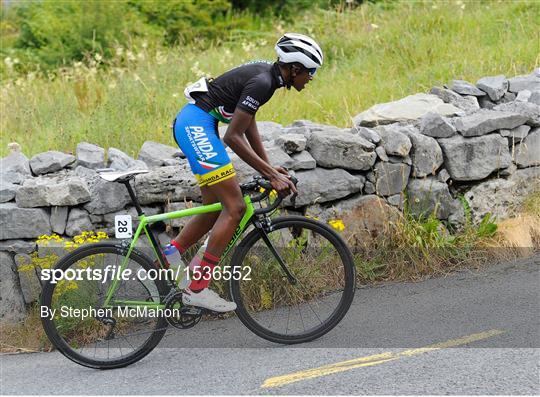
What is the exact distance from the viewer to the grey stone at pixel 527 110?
8.32 metres

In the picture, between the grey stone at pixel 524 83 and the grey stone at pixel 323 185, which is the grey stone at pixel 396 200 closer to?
the grey stone at pixel 323 185

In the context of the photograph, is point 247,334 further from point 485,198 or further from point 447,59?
point 447,59

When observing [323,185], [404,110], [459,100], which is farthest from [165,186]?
[459,100]

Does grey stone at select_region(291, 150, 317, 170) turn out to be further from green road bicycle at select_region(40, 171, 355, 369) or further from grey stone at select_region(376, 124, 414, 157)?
green road bicycle at select_region(40, 171, 355, 369)

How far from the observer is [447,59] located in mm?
10664

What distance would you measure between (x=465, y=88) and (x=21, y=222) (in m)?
4.74

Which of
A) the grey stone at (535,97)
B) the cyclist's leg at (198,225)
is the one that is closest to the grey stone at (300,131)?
the cyclist's leg at (198,225)

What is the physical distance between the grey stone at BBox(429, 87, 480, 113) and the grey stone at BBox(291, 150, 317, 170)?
2.05 m

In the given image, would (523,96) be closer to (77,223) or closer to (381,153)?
(381,153)

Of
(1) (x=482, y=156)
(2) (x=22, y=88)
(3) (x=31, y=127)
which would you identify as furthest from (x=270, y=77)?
(2) (x=22, y=88)

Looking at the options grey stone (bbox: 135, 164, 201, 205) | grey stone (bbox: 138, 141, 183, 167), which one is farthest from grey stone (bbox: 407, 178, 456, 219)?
grey stone (bbox: 138, 141, 183, 167)

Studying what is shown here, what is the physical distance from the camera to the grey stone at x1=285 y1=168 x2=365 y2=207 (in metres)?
7.45

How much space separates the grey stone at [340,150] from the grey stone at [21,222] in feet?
7.79

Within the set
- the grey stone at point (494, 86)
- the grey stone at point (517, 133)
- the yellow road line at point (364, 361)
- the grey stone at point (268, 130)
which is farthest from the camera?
the grey stone at point (494, 86)
